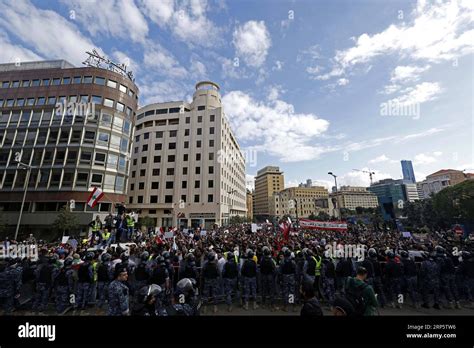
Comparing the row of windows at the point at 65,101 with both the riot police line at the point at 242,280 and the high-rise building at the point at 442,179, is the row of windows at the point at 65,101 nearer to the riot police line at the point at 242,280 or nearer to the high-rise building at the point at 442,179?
the riot police line at the point at 242,280

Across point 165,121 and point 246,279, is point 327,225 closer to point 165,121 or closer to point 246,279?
point 246,279

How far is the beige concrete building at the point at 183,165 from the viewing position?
39.5 meters

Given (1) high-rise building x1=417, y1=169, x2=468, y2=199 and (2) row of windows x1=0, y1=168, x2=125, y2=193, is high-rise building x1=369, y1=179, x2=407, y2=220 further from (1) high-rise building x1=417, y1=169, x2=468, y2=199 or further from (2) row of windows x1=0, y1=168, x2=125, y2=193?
(2) row of windows x1=0, y1=168, x2=125, y2=193

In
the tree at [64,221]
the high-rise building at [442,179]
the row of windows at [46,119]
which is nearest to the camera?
the tree at [64,221]

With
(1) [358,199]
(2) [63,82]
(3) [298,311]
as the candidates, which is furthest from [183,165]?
(1) [358,199]

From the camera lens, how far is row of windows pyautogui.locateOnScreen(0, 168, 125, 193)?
25953 millimetres

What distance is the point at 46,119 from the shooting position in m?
28.4

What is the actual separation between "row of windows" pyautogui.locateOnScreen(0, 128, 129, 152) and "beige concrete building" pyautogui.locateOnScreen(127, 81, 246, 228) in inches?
592

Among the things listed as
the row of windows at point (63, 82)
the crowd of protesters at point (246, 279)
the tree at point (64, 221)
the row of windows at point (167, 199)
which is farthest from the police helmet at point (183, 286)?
the row of windows at point (167, 199)

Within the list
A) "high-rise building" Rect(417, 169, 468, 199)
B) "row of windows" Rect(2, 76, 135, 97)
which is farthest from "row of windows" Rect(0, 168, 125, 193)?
"high-rise building" Rect(417, 169, 468, 199)

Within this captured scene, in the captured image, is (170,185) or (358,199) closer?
(170,185)

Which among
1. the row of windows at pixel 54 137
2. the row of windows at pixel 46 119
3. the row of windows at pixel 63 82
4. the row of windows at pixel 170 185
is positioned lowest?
the row of windows at pixel 170 185

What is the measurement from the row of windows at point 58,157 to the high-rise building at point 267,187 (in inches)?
3761

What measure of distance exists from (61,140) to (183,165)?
19954 mm
